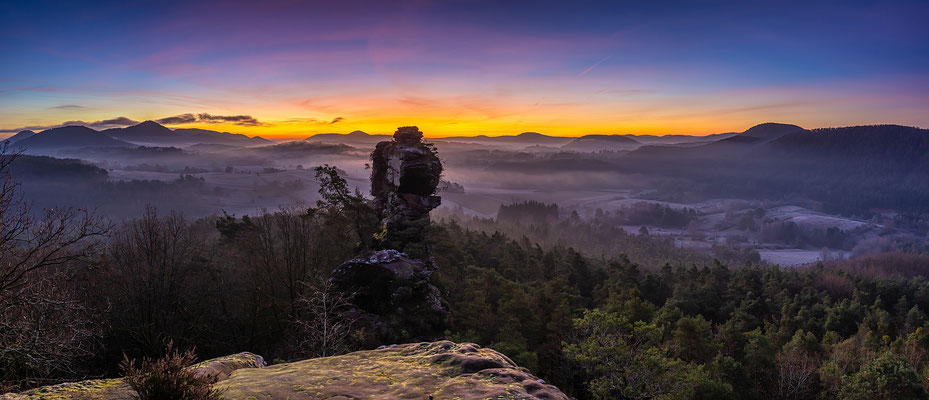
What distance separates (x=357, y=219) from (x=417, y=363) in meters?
36.7

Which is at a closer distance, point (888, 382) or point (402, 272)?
point (888, 382)

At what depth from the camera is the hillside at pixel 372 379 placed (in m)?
8.24

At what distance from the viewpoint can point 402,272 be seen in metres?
30.2

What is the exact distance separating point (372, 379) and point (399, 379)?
28.2 inches

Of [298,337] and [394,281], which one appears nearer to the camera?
[298,337]

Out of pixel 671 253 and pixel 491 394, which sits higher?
pixel 491 394

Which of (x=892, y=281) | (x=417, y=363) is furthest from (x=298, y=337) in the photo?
(x=892, y=281)

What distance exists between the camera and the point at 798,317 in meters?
55.7

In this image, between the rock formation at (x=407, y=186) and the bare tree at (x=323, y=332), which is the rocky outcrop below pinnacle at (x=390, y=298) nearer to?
the bare tree at (x=323, y=332)

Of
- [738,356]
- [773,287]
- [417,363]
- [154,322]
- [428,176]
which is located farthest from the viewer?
[773,287]

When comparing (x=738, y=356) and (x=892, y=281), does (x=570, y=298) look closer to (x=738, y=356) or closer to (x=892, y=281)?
(x=738, y=356)

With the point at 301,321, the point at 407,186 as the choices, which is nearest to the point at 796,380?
the point at 301,321

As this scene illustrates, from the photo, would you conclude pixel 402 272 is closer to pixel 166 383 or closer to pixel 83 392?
pixel 83 392

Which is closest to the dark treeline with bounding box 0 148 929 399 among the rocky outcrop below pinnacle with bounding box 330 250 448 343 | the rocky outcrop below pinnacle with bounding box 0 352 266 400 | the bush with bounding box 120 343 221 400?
the rocky outcrop below pinnacle with bounding box 330 250 448 343
